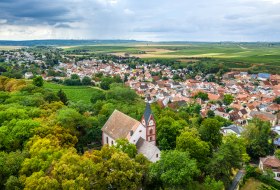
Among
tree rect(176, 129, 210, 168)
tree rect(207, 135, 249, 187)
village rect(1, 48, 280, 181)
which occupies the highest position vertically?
tree rect(176, 129, 210, 168)

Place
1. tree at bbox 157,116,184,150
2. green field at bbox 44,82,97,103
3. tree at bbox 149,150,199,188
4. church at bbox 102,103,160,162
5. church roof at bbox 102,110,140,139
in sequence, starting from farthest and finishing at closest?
green field at bbox 44,82,97,103 < tree at bbox 157,116,184,150 < church roof at bbox 102,110,140,139 < church at bbox 102,103,160,162 < tree at bbox 149,150,199,188

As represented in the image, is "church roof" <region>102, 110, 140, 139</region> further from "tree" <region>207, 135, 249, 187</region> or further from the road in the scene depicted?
the road

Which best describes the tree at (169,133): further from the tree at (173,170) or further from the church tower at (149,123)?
the tree at (173,170)

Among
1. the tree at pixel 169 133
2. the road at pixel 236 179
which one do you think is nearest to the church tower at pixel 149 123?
the tree at pixel 169 133

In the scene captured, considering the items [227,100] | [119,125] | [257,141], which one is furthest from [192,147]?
[227,100]

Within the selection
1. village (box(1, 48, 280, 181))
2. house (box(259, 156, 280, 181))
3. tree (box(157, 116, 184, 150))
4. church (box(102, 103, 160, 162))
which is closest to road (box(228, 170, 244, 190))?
house (box(259, 156, 280, 181))

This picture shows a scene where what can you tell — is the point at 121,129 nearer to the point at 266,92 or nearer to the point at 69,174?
the point at 69,174

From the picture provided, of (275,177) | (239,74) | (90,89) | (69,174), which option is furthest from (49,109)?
(239,74)

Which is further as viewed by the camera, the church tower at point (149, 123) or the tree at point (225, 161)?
the church tower at point (149, 123)
